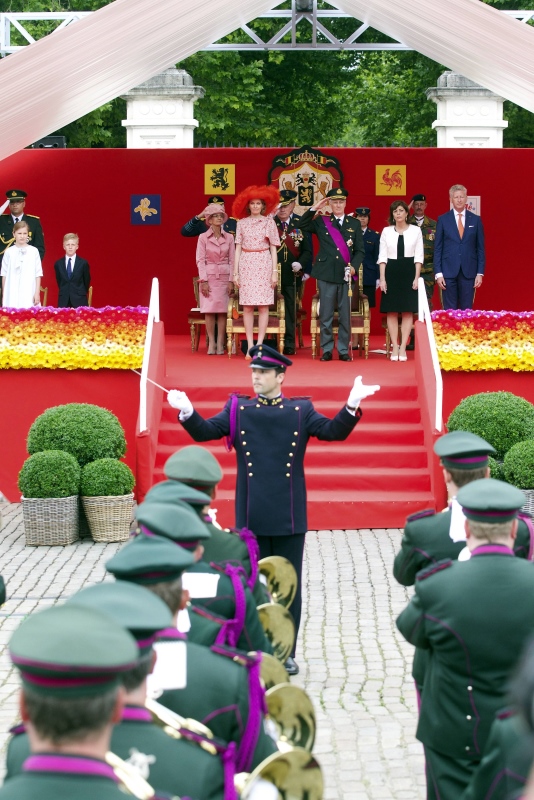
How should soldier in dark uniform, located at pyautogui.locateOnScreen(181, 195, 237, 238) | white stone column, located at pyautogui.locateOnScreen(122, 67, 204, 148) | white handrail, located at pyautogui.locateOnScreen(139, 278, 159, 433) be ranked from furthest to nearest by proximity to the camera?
white stone column, located at pyautogui.locateOnScreen(122, 67, 204, 148), soldier in dark uniform, located at pyautogui.locateOnScreen(181, 195, 237, 238), white handrail, located at pyautogui.locateOnScreen(139, 278, 159, 433)

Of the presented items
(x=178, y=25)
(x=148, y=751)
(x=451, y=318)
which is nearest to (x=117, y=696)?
(x=148, y=751)

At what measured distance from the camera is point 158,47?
45.7 feet

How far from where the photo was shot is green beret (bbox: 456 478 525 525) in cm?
407

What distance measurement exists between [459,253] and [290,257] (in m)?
2.07

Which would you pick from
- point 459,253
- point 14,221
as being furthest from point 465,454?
point 14,221

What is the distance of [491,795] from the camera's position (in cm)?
322

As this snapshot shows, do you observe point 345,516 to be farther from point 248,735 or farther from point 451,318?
point 248,735

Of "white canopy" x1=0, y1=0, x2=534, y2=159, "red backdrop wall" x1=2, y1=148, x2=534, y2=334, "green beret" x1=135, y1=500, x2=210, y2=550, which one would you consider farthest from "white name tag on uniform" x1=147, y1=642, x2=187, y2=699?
"red backdrop wall" x1=2, y1=148, x2=534, y2=334

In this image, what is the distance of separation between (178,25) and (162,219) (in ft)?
18.2

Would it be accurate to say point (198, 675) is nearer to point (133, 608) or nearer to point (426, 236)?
point (133, 608)

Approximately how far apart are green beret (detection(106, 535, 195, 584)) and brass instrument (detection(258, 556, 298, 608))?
2948 millimetres

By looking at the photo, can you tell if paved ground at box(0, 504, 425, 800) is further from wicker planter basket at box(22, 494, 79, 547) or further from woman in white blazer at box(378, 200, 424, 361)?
woman in white blazer at box(378, 200, 424, 361)

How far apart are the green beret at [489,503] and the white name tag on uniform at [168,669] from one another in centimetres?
124

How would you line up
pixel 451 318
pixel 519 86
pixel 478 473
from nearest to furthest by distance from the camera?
1. pixel 478 473
2. pixel 451 318
3. pixel 519 86
